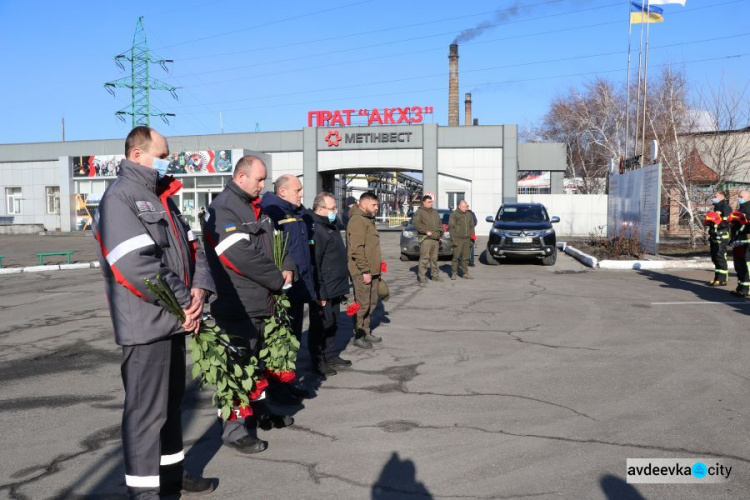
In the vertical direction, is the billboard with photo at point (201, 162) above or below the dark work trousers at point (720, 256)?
above

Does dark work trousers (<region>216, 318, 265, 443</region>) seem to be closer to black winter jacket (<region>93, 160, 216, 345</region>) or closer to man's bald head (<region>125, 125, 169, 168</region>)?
black winter jacket (<region>93, 160, 216, 345</region>)

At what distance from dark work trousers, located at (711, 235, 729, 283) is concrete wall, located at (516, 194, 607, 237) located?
23640 millimetres

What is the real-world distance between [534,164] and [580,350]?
3243cm

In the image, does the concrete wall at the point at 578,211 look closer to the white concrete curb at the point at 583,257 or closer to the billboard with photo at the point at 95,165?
the white concrete curb at the point at 583,257

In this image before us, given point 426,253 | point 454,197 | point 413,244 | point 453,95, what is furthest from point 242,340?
point 453,95

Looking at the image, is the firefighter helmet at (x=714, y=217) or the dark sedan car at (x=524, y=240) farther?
the dark sedan car at (x=524, y=240)

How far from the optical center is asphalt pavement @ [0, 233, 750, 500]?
385 cm

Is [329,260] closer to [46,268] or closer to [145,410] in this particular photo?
[145,410]

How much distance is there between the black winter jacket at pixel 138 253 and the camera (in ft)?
10.5

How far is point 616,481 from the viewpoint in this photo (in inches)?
150

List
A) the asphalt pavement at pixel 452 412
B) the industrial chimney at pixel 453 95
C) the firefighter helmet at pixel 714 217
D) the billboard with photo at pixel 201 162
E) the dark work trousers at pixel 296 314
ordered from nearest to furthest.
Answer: the asphalt pavement at pixel 452 412 < the dark work trousers at pixel 296 314 < the firefighter helmet at pixel 714 217 < the billboard with photo at pixel 201 162 < the industrial chimney at pixel 453 95

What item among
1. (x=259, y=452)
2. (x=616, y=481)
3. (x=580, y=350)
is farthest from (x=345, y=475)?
(x=580, y=350)

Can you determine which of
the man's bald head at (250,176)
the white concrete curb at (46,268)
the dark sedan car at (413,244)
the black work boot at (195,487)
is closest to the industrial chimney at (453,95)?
the dark sedan car at (413,244)

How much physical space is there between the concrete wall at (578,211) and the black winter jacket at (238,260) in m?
33.3
